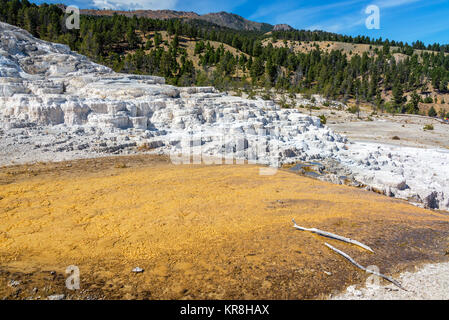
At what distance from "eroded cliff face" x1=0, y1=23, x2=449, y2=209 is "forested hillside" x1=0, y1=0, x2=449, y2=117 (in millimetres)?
30593

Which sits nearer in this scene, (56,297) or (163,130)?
(56,297)

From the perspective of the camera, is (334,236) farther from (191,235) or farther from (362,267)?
(191,235)

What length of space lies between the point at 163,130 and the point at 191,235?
538 inches

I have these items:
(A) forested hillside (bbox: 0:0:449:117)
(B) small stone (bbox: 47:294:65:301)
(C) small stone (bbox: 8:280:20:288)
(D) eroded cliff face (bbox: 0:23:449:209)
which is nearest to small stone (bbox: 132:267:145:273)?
(B) small stone (bbox: 47:294:65:301)

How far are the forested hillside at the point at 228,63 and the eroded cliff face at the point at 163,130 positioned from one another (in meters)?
30.6

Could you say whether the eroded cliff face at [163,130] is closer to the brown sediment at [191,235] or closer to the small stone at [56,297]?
the brown sediment at [191,235]

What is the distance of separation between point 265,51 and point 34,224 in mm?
96051

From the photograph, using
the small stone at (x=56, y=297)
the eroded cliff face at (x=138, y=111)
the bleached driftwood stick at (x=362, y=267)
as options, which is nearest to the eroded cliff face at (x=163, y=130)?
the eroded cliff face at (x=138, y=111)

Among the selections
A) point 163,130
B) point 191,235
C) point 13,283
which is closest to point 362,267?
point 191,235

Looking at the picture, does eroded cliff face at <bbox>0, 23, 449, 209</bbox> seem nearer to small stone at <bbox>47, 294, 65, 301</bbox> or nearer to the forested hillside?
small stone at <bbox>47, 294, 65, 301</bbox>

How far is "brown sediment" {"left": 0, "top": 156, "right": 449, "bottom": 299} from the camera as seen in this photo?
5.48 meters

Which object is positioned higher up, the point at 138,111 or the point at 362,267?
the point at 138,111

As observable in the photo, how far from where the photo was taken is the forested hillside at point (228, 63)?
6141 centimetres

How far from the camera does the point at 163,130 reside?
1983 cm
